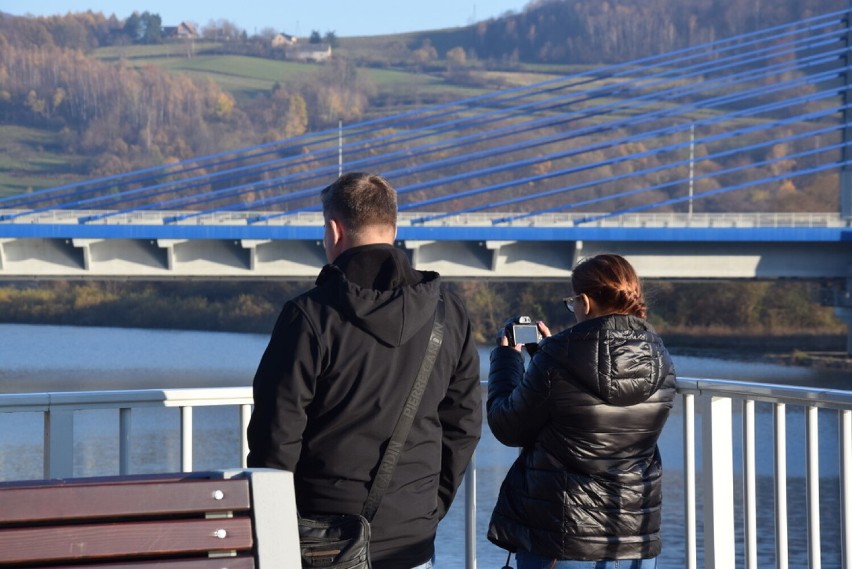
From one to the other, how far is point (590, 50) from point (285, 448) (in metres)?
74.4

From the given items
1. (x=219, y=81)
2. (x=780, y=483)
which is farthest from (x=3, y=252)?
(x=219, y=81)

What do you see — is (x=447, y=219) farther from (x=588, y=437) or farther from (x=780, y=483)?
(x=588, y=437)

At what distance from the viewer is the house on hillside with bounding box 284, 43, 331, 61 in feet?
235

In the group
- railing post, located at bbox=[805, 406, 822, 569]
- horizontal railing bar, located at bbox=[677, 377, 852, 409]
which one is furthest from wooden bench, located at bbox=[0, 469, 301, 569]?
railing post, located at bbox=[805, 406, 822, 569]

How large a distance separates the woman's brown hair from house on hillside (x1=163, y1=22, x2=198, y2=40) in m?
77.9

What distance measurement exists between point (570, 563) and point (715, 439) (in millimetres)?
915

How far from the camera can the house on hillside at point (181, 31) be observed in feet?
258

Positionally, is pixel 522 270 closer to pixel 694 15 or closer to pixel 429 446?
pixel 429 446

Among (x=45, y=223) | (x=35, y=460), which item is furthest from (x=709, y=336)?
(x=35, y=460)

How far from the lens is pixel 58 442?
10.1 ft

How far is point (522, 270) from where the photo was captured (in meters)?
24.0

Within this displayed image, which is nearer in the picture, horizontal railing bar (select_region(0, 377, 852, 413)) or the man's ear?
the man's ear

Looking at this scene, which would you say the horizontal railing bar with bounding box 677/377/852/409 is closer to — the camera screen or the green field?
the camera screen

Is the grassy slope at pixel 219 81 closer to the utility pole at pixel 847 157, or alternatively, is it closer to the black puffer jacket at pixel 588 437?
the utility pole at pixel 847 157
